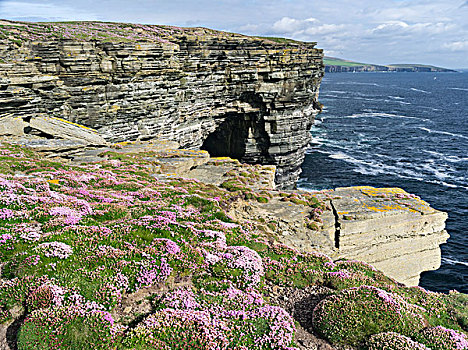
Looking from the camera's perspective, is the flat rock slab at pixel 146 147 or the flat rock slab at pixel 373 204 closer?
the flat rock slab at pixel 373 204

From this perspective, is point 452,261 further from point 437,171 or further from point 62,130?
point 62,130

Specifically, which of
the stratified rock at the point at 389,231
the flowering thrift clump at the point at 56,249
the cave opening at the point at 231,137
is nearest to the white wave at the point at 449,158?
the cave opening at the point at 231,137

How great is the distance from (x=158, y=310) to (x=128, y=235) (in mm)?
4027

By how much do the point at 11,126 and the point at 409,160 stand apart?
86006 millimetres

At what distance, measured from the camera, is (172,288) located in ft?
37.4

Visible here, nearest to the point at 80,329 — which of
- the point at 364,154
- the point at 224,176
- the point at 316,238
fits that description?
the point at 316,238

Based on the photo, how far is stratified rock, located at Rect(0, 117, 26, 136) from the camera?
3384cm

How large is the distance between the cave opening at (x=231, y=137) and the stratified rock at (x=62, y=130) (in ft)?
106

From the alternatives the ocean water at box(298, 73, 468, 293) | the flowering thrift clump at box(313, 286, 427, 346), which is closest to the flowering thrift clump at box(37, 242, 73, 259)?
the flowering thrift clump at box(313, 286, 427, 346)

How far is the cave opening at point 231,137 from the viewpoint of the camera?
68.4 metres

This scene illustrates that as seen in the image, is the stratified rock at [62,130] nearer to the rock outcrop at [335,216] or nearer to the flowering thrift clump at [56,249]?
the rock outcrop at [335,216]

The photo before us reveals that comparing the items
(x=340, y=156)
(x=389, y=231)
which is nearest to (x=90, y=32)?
(x=389, y=231)

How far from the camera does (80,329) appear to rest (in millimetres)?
8414

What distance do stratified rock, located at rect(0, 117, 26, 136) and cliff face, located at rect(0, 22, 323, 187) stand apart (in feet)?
8.75
